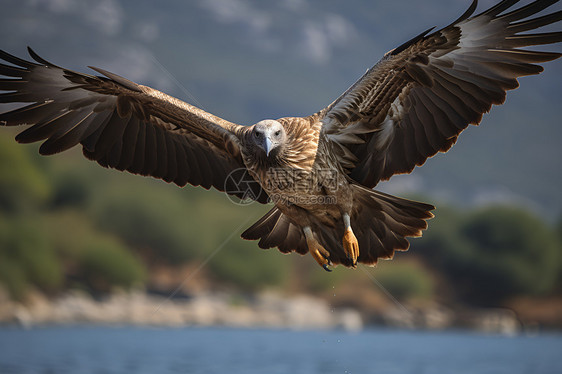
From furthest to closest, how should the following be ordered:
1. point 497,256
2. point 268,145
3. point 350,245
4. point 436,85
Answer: point 497,256, point 350,245, point 436,85, point 268,145

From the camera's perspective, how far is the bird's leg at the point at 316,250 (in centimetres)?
531

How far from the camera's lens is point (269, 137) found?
4.68 metres

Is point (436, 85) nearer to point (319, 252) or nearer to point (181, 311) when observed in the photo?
point (319, 252)

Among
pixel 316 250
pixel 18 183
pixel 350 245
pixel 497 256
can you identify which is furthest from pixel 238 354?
pixel 497 256

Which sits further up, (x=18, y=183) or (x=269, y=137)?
(x=18, y=183)

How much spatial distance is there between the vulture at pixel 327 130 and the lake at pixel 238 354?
844 centimetres

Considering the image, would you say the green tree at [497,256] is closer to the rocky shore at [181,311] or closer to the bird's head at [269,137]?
the rocky shore at [181,311]

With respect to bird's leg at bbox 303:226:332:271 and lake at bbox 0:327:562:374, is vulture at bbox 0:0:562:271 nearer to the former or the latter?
bird's leg at bbox 303:226:332:271

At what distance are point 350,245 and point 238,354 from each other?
13.1m

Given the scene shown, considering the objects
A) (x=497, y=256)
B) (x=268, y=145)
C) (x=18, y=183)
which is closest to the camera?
(x=268, y=145)

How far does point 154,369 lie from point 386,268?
17836 mm

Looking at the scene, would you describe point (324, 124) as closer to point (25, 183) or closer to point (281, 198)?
point (281, 198)

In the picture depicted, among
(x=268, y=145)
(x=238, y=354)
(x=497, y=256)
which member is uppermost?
(x=497, y=256)

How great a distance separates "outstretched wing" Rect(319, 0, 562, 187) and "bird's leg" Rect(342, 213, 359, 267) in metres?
0.51
